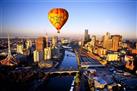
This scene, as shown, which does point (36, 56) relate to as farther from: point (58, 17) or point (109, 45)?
point (58, 17)

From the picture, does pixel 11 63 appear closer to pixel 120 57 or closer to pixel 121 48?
pixel 120 57

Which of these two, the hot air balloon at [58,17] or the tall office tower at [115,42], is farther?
the tall office tower at [115,42]

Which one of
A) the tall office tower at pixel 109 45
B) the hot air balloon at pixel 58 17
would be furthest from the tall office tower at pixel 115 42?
the hot air balloon at pixel 58 17

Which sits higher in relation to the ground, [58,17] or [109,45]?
[58,17]

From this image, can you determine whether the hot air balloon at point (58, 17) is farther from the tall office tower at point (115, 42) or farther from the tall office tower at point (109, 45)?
the tall office tower at point (109, 45)

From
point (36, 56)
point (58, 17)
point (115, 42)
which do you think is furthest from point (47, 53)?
point (58, 17)

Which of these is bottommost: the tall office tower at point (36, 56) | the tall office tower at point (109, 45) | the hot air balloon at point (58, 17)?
the tall office tower at point (36, 56)

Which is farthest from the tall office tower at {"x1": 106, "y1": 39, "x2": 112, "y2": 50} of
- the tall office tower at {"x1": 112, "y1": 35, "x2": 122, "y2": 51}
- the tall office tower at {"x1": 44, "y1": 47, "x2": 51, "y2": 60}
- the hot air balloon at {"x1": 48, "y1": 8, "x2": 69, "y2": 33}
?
the hot air balloon at {"x1": 48, "y1": 8, "x2": 69, "y2": 33}

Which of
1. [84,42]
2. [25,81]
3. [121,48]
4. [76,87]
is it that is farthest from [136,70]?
[84,42]
